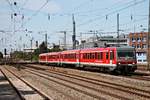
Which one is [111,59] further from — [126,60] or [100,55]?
[100,55]

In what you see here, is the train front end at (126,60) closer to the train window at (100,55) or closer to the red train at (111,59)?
the red train at (111,59)

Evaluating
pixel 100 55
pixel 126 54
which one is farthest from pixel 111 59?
pixel 100 55

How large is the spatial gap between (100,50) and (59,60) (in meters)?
27.6

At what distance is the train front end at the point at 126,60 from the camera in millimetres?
34906

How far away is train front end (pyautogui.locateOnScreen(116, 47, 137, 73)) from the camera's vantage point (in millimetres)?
34906

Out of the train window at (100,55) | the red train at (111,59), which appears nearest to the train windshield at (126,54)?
the red train at (111,59)

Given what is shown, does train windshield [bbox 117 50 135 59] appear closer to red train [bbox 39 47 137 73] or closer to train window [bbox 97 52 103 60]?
red train [bbox 39 47 137 73]

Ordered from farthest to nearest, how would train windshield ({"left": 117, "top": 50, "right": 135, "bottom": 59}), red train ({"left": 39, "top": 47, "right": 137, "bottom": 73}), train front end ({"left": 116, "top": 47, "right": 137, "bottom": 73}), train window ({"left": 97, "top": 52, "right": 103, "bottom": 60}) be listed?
1. train window ({"left": 97, "top": 52, "right": 103, "bottom": 60})
2. train windshield ({"left": 117, "top": 50, "right": 135, "bottom": 59})
3. red train ({"left": 39, "top": 47, "right": 137, "bottom": 73})
4. train front end ({"left": 116, "top": 47, "right": 137, "bottom": 73})

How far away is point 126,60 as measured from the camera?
116 feet

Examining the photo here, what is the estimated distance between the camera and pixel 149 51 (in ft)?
141

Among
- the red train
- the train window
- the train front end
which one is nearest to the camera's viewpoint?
the train front end

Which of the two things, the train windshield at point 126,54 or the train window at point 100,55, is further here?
the train window at point 100,55

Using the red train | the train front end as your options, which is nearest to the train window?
the red train

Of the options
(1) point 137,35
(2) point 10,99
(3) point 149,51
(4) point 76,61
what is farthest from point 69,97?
(1) point 137,35
